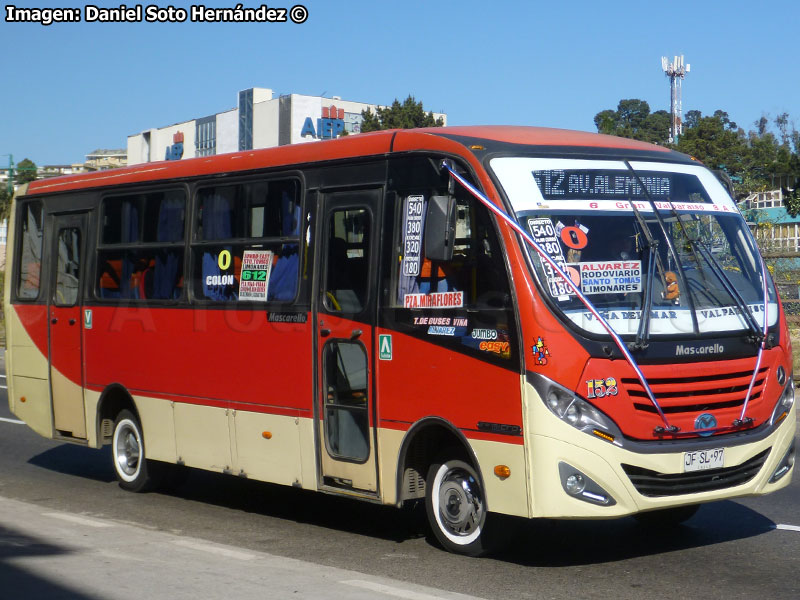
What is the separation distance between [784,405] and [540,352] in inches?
78.7

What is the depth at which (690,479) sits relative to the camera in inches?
288

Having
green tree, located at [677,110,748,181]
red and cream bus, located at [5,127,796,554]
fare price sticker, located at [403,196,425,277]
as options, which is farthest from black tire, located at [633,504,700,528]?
green tree, located at [677,110,748,181]

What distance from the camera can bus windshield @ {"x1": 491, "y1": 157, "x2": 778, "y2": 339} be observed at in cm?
736

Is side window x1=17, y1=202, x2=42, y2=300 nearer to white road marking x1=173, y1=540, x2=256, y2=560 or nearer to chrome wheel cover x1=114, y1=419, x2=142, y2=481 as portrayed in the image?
chrome wheel cover x1=114, y1=419, x2=142, y2=481

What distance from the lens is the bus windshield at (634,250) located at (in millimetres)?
7355

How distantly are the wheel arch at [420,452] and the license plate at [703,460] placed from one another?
1.46m

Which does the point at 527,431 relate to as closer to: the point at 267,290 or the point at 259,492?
the point at 267,290

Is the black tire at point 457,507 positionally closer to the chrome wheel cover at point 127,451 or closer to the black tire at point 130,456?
the black tire at point 130,456

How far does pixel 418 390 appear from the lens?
8000mm

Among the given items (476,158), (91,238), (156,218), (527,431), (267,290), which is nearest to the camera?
(527,431)

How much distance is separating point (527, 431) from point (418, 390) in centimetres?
109

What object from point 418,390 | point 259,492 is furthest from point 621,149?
point 259,492

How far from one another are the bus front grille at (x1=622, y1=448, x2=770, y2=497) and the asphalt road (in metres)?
0.52

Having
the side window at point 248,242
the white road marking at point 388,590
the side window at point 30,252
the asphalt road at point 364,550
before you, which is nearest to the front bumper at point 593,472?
the asphalt road at point 364,550
